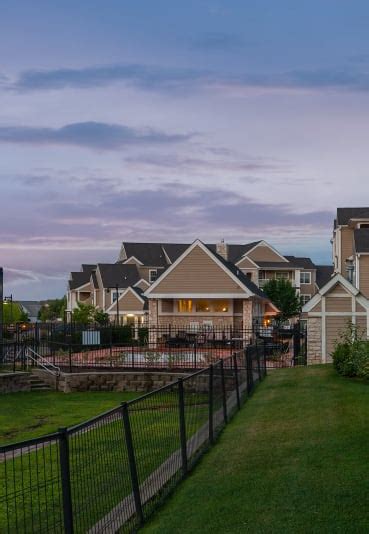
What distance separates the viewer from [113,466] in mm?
8266

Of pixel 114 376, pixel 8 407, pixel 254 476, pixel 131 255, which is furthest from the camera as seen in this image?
pixel 131 255

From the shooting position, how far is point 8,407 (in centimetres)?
2352

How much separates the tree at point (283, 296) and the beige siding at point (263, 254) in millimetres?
6039

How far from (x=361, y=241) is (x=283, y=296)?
2813 cm

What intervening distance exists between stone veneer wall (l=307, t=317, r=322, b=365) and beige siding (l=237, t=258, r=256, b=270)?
1684 inches

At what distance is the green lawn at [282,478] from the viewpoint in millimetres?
7650

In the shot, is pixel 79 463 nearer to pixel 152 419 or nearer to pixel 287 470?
pixel 152 419

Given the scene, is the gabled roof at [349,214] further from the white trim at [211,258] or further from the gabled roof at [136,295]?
the gabled roof at [136,295]

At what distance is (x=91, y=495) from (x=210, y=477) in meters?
2.75

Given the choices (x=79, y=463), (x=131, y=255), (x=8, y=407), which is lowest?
(x=8, y=407)

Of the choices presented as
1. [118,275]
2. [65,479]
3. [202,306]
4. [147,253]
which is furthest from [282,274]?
[65,479]

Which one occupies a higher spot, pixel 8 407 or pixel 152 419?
pixel 152 419

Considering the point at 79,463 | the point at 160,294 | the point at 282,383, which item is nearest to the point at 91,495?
the point at 79,463

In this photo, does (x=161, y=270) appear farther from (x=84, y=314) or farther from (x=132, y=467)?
(x=132, y=467)
